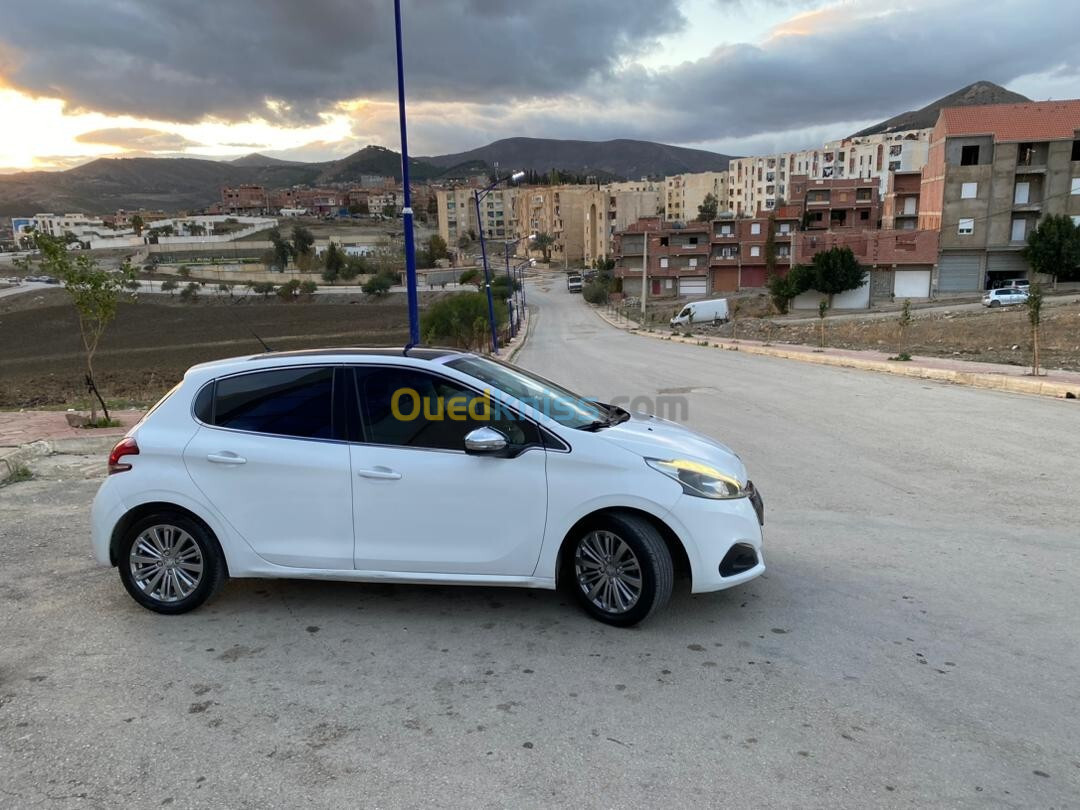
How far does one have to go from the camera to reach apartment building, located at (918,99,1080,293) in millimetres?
57531

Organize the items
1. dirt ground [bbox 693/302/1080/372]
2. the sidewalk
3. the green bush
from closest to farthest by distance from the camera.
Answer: the sidewalk < dirt ground [bbox 693/302/1080/372] < the green bush

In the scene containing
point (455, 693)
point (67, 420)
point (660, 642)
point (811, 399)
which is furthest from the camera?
point (811, 399)

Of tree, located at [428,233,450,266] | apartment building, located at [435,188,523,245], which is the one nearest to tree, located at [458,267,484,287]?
tree, located at [428,233,450,266]

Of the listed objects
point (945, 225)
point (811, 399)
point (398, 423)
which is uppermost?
point (945, 225)

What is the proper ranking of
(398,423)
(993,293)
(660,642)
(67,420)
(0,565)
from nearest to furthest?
(660,642)
(398,423)
(0,565)
(67,420)
(993,293)

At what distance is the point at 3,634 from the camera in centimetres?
408

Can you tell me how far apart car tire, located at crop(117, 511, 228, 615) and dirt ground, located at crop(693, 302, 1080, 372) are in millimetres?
18127

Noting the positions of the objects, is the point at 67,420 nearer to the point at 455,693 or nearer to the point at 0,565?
the point at 0,565

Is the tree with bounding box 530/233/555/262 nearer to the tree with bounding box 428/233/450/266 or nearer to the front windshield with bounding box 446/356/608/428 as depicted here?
the tree with bounding box 428/233/450/266

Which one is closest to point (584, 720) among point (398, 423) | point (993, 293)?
point (398, 423)

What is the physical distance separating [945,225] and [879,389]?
55247 millimetres

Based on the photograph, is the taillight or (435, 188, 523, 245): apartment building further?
(435, 188, 523, 245): apartment building

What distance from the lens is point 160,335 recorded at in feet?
198

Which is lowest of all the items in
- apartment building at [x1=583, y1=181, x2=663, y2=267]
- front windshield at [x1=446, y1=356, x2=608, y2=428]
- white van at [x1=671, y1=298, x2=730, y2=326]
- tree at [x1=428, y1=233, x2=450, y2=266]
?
white van at [x1=671, y1=298, x2=730, y2=326]
